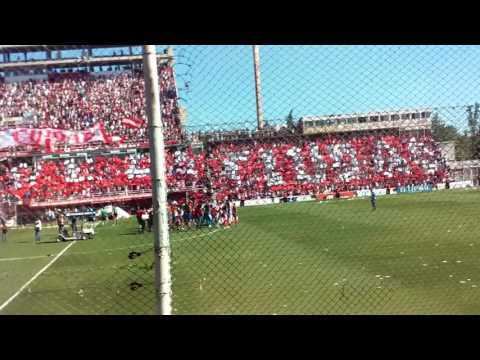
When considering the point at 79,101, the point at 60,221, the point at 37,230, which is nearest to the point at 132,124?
the point at 60,221

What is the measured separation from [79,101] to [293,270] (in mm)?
13141

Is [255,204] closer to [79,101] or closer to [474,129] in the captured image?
[474,129]

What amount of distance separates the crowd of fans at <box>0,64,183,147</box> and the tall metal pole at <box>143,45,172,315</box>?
13.0 ft

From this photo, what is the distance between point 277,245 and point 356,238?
198 cm

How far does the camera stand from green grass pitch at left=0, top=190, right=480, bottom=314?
6.68m

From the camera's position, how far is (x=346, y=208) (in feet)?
30.0

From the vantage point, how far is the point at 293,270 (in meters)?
9.01

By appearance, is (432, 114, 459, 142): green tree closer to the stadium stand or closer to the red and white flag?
the stadium stand

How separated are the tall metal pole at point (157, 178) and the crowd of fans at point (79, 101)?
13.0 ft

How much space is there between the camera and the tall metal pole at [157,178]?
353 centimetres

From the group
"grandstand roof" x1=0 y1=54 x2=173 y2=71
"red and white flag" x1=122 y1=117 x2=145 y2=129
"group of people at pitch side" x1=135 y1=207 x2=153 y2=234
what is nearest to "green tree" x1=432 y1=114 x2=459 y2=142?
"red and white flag" x1=122 y1=117 x2=145 y2=129
